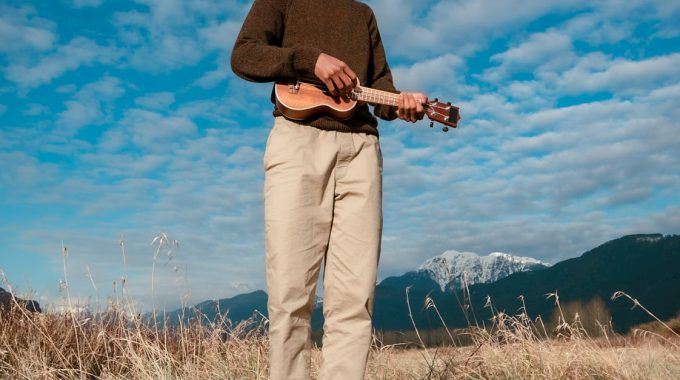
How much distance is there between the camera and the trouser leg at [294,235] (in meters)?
2.90

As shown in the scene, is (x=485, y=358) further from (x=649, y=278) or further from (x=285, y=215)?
(x=649, y=278)

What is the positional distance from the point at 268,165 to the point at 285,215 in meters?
0.30

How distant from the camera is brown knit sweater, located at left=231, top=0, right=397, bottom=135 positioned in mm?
3057

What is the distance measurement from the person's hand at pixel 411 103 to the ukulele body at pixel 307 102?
30 centimetres

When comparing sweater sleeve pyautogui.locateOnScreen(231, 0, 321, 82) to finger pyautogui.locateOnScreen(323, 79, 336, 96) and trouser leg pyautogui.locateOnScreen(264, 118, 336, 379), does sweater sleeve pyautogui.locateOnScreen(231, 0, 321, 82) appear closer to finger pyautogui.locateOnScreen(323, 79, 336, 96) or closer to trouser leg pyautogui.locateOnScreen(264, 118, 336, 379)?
finger pyautogui.locateOnScreen(323, 79, 336, 96)

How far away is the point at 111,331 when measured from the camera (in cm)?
659

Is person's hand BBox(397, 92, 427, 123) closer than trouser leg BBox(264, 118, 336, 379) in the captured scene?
No

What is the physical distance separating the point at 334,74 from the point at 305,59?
0.16m

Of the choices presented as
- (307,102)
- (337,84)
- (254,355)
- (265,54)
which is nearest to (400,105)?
(337,84)

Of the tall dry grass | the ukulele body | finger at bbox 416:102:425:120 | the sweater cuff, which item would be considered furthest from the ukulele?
the tall dry grass

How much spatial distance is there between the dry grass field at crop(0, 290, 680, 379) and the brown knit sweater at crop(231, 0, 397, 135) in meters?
2.03

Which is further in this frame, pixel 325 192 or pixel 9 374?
pixel 9 374

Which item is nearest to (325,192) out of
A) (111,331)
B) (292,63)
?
(292,63)

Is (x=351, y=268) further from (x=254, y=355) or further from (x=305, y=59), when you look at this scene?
(x=254, y=355)
